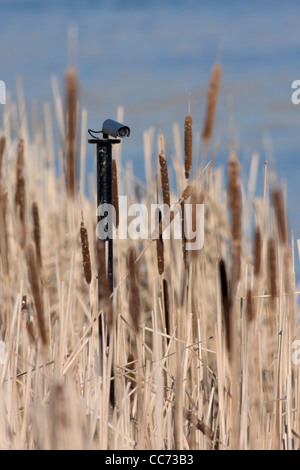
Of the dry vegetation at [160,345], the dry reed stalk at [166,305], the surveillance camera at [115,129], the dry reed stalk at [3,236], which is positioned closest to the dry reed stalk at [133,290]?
the dry vegetation at [160,345]

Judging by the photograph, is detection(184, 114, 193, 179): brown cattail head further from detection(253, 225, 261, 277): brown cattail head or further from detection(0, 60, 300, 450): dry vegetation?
detection(253, 225, 261, 277): brown cattail head

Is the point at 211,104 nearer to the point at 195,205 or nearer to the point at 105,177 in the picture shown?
the point at 195,205

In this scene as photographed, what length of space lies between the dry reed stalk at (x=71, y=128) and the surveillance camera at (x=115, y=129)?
695 mm

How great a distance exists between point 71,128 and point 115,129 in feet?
2.34

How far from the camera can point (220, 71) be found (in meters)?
1.06

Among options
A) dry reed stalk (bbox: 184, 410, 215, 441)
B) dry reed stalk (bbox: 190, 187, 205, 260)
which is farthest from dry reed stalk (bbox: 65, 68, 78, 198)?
dry reed stalk (bbox: 184, 410, 215, 441)

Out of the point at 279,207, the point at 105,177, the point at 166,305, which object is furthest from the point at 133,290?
the point at 105,177

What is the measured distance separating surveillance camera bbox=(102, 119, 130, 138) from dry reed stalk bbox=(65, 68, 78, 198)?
0.69m

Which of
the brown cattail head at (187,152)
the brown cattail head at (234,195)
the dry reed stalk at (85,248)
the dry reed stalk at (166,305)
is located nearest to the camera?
the brown cattail head at (234,195)

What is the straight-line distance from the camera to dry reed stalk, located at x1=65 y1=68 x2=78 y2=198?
1022 millimetres

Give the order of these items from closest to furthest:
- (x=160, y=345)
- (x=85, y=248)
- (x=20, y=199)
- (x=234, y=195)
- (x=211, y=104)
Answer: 1. (x=234, y=195)
2. (x=211, y=104)
3. (x=20, y=199)
4. (x=85, y=248)
5. (x=160, y=345)

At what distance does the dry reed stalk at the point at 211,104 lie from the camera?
40.3 inches

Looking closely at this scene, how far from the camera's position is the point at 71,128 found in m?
1.05

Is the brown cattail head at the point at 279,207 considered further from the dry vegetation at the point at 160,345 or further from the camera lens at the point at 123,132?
the camera lens at the point at 123,132
